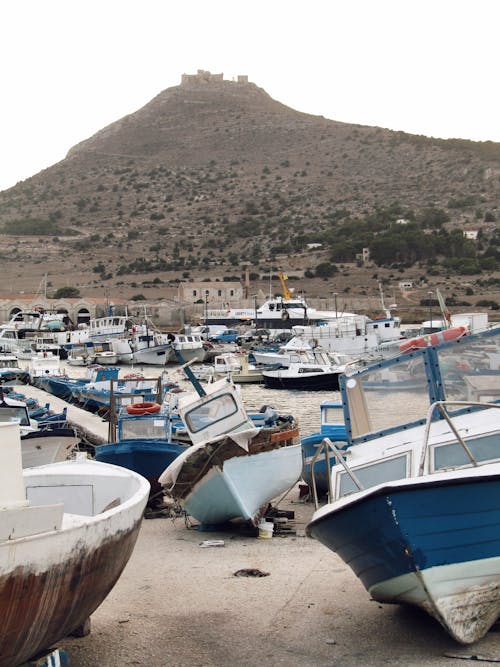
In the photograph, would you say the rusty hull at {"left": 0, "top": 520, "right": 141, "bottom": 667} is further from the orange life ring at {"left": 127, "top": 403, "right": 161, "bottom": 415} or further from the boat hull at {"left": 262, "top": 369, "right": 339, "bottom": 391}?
the boat hull at {"left": 262, "top": 369, "right": 339, "bottom": 391}

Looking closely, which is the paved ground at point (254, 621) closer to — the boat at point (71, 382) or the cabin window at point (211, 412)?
the cabin window at point (211, 412)

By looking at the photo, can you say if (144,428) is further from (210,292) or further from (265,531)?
(210,292)

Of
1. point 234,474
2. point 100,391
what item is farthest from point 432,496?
point 100,391

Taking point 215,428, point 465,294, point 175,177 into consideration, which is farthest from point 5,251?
point 215,428

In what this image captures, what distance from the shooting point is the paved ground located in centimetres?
804

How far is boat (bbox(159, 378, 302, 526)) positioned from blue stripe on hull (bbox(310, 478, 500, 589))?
4773 millimetres

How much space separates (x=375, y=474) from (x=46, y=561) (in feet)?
10.6

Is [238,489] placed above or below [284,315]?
above

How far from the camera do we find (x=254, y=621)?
9047 millimetres

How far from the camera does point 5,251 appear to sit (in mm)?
141625

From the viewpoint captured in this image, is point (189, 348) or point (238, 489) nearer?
point (238, 489)

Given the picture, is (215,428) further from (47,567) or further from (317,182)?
(317,182)

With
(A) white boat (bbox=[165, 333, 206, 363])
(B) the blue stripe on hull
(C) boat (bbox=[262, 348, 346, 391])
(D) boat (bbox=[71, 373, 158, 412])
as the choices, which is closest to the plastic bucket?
(B) the blue stripe on hull

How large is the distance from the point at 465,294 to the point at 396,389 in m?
84.6
